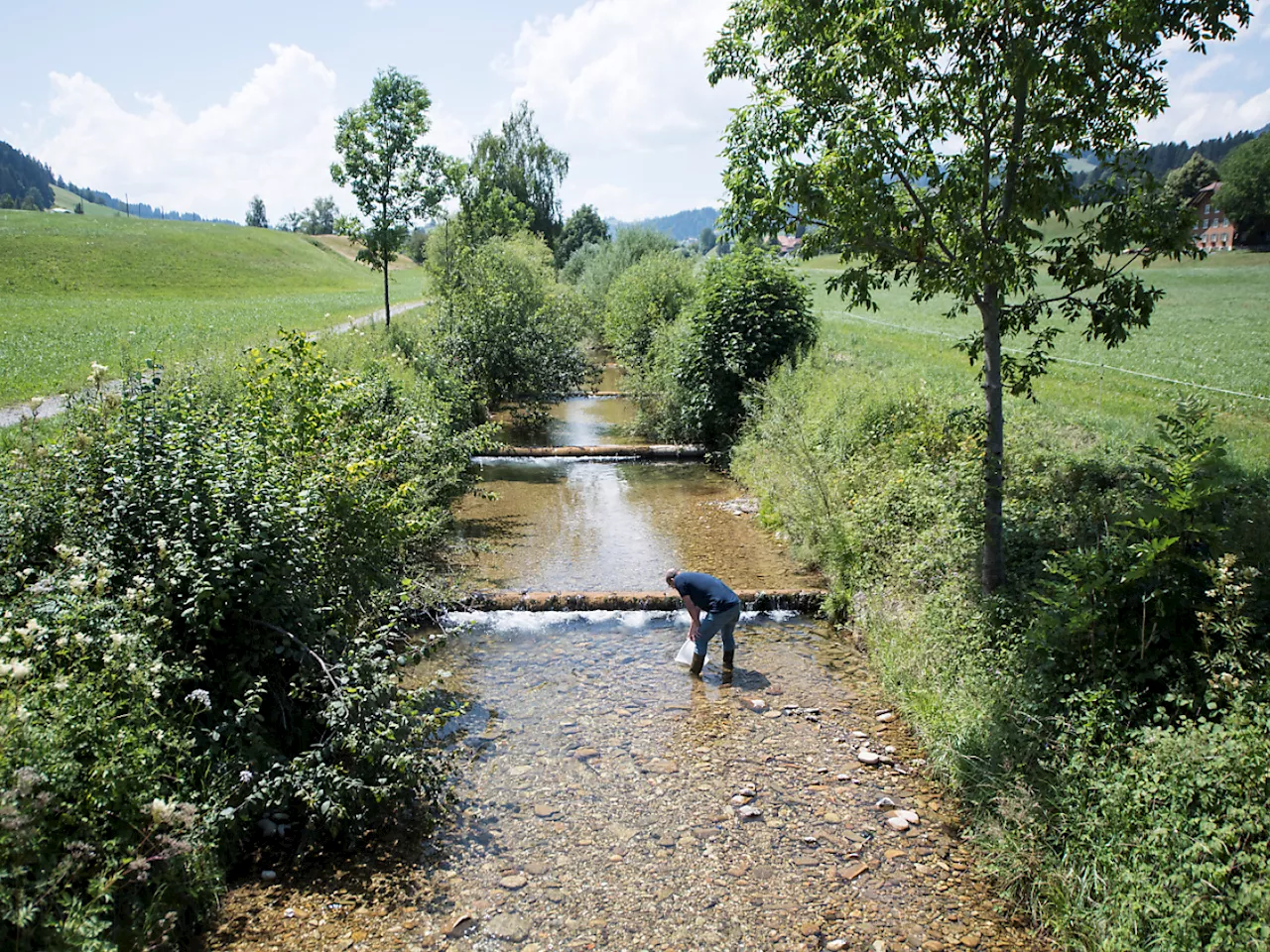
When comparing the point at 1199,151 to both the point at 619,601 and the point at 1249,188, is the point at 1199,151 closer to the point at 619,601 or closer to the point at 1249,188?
the point at 1249,188

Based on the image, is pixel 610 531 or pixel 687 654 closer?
pixel 687 654

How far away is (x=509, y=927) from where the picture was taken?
17.1 ft

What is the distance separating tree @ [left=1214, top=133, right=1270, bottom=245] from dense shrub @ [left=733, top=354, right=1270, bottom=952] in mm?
39126

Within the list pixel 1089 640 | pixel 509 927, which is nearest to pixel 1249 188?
pixel 1089 640

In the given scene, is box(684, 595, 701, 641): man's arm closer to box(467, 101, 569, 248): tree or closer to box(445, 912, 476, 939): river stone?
box(445, 912, 476, 939): river stone

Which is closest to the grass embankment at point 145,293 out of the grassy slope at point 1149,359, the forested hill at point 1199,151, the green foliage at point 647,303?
the green foliage at point 647,303

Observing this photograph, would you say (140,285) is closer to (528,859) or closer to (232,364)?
(232,364)

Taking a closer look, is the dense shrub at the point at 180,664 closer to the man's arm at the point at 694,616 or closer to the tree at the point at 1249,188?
the man's arm at the point at 694,616

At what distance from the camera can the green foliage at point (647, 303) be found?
1078 inches

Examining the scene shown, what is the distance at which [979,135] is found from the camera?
7828 millimetres

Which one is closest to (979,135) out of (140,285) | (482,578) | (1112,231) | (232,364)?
(1112,231)

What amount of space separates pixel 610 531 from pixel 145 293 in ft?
158

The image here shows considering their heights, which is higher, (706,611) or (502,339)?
(502,339)

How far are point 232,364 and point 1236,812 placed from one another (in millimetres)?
13052
